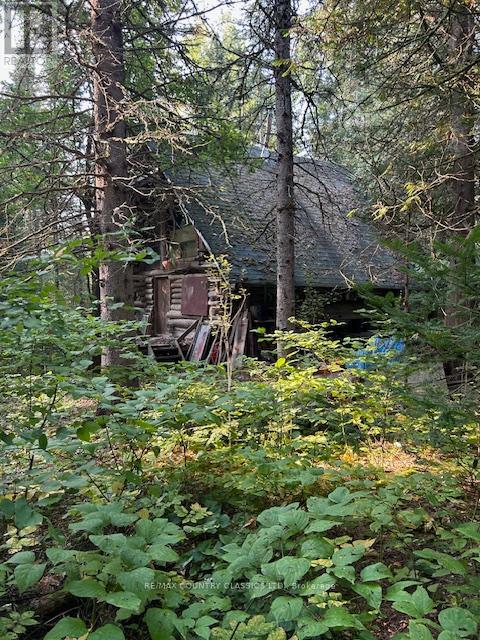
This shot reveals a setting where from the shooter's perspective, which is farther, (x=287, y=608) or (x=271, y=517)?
(x=271, y=517)

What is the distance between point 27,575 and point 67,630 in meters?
0.28

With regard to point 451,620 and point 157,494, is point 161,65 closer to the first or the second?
point 157,494

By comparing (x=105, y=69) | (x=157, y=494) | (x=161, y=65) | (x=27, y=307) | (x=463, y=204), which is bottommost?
(x=157, y=494)

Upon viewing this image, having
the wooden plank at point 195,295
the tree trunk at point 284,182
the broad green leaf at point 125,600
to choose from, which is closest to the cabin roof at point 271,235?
the tree trunk at point 284,182

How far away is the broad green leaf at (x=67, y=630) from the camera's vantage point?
1563mm

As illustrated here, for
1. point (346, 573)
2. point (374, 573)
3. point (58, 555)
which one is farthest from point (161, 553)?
point (374, 573)

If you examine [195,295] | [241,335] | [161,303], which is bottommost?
[241,335]

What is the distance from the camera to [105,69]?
597 centimetres

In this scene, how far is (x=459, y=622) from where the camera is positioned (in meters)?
1.57

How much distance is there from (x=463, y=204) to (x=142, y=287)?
400 inches

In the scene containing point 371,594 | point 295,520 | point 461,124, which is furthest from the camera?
point 461,124

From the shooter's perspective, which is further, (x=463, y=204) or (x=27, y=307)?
(x=463, y=204)

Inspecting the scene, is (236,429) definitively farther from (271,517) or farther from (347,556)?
(347,556)

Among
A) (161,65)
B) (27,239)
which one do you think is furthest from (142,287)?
(27,239)
